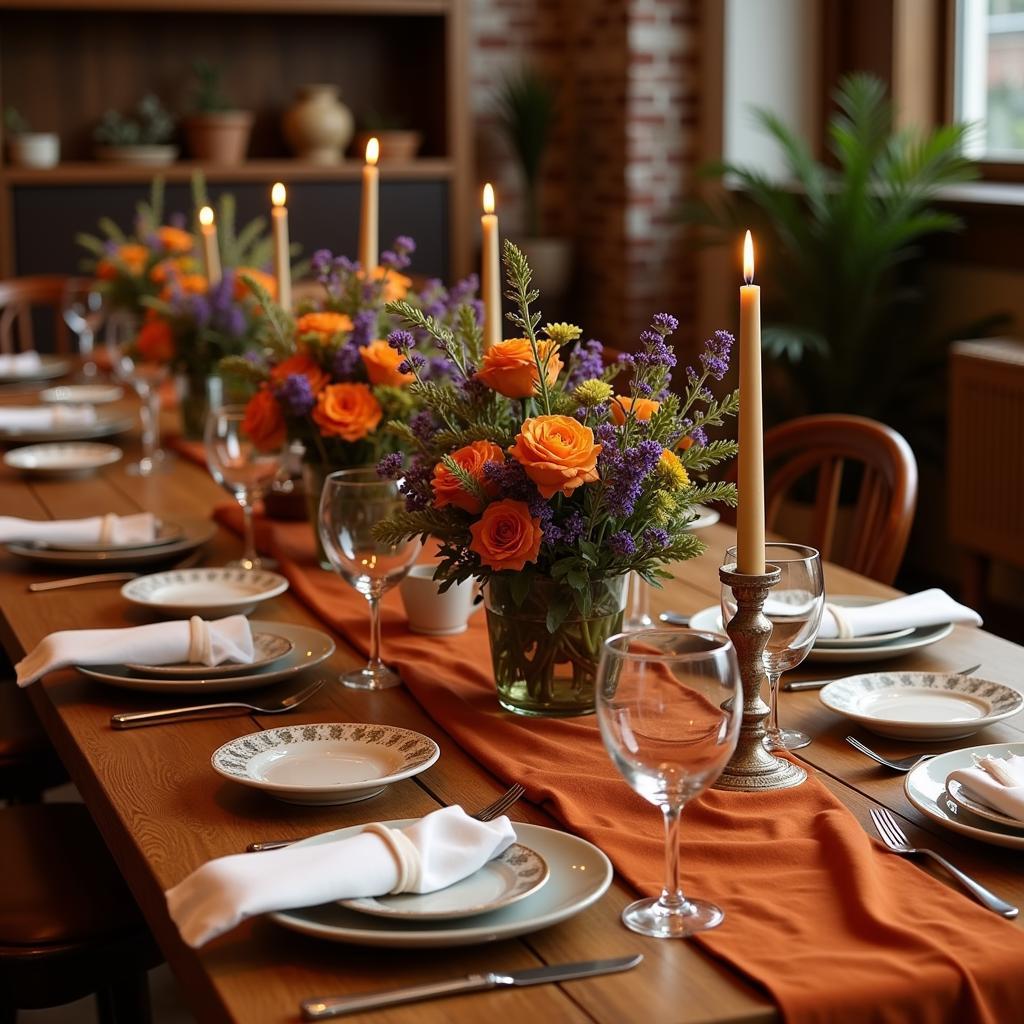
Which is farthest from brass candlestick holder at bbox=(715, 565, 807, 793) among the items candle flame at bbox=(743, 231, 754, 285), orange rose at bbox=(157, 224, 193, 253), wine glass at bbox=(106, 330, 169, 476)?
orange rose at bbox=(157, 224, 193, 253)

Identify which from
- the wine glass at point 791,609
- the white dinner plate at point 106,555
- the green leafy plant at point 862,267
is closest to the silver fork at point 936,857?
the wine glass at point 791,609

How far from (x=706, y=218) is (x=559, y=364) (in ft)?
9.44

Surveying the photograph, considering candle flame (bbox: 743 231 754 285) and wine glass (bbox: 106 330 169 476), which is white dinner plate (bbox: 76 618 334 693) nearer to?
candle flame (bbox: 743 231 754 285)

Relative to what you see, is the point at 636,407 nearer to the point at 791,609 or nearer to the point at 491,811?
the point at 791,609

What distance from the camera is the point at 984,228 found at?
3.85 meters

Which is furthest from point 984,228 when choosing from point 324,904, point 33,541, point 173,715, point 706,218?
point 324,904

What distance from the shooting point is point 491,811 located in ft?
3.83

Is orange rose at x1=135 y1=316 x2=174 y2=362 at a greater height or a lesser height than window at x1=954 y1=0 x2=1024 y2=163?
lesser

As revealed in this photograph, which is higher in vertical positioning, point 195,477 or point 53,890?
point 195,477

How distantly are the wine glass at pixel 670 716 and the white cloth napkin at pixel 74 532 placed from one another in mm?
1160

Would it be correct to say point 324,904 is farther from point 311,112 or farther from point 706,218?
point 311,112

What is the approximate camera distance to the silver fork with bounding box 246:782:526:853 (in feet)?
3.58

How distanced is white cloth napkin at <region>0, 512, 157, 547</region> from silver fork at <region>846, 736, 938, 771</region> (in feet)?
3.37

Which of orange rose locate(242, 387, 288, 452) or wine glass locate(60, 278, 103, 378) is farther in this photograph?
wine glass locate(60, 278, 103, 378)
